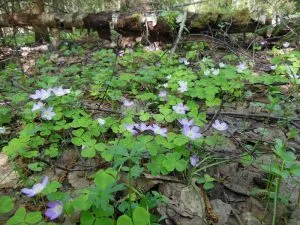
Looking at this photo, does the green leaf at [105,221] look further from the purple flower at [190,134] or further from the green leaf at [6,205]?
the purple flower at [190,134]

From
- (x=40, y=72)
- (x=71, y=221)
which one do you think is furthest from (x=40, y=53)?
(x=71, y=221)

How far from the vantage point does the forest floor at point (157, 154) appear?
59.2 inches

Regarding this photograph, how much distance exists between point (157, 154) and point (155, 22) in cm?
388

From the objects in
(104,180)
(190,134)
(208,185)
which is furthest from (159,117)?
(104,180)

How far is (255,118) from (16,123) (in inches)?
80.3

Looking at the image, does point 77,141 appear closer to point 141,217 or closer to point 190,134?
point 190,134

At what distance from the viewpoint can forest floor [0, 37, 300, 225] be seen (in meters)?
1.50

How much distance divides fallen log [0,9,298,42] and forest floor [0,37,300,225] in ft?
6.41

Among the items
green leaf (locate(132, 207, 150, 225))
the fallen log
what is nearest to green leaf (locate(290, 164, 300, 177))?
green leaf (locate(132, 207, 150, 225))

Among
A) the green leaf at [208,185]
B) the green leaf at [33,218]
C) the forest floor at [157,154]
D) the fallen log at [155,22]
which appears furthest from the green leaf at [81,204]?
the fallen log at [155,22]

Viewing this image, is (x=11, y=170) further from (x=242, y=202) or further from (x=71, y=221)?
(x=242, y=202)

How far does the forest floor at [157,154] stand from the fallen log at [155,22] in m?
1.95

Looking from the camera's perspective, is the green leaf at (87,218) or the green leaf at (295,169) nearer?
the green leaf at (87,218)

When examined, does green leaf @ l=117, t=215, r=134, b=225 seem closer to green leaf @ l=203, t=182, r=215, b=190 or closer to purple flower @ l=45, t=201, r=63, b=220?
purple flower @ l=45, t=201, r=63, b=220
